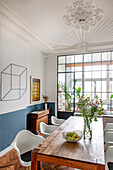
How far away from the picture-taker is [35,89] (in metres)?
4.80

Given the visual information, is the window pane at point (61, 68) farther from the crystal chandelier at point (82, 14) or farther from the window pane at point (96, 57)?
the crystal chandelier at point (82, 14)

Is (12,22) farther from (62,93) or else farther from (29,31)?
(62,93)

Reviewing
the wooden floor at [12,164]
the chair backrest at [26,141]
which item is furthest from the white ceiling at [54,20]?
the wooden floor at [12,164]

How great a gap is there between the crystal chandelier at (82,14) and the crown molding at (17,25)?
4.03 ft

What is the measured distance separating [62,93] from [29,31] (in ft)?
9.21

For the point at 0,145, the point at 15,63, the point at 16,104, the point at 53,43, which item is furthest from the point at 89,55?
the point at 0,145

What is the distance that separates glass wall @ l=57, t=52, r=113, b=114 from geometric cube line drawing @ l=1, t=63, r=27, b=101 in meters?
1.96

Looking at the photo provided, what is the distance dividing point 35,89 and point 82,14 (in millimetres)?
3190


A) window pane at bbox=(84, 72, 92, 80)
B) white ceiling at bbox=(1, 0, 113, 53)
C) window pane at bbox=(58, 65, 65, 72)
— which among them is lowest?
window pane at bbox=(84, 72, 92, 80)

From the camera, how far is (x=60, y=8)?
262cm

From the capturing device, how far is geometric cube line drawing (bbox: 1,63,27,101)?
10.3 feet

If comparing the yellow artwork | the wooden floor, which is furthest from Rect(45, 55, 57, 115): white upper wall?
the wooden floor

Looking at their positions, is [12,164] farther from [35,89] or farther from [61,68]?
[61,68]

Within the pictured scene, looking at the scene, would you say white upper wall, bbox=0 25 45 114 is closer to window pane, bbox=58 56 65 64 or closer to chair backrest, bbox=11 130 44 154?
chair backrest, bbox=11 130 44 154
